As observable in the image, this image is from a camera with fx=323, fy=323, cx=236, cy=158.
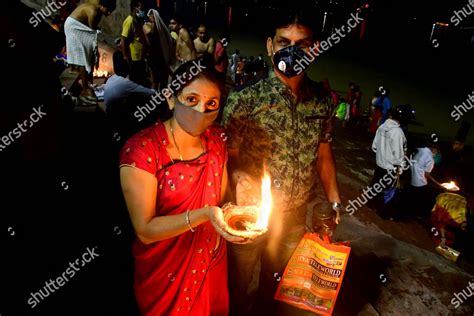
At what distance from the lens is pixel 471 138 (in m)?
12.7

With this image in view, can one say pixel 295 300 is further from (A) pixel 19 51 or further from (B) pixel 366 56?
(B) pixel 366 56

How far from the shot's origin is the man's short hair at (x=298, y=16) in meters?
2.57

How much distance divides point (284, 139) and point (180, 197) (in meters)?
1.07

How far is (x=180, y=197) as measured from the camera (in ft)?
7.37

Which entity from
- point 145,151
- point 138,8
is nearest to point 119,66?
point 145,151

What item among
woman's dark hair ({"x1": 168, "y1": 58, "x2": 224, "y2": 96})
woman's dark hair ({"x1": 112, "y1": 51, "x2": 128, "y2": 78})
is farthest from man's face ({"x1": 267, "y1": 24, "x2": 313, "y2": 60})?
woman's dark hair ({"x1": 112, "y1": 51, "x2": 128, "y2": 78})

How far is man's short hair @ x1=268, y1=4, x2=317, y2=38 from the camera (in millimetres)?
2568

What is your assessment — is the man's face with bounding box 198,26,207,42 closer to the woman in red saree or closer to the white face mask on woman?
the woman in red saree

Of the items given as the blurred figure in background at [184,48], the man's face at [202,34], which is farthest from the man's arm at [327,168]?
the man's face at [202,34]

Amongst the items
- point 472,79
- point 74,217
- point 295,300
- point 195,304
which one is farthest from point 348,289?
point 472,79

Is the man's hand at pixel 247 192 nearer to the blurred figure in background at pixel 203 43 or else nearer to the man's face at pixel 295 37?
the man's face at pixel 295 37

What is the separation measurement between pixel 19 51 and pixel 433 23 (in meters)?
45.5

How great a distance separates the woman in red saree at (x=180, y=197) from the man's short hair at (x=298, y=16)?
0.88 meters

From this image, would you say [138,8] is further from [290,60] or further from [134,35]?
[290,60]
